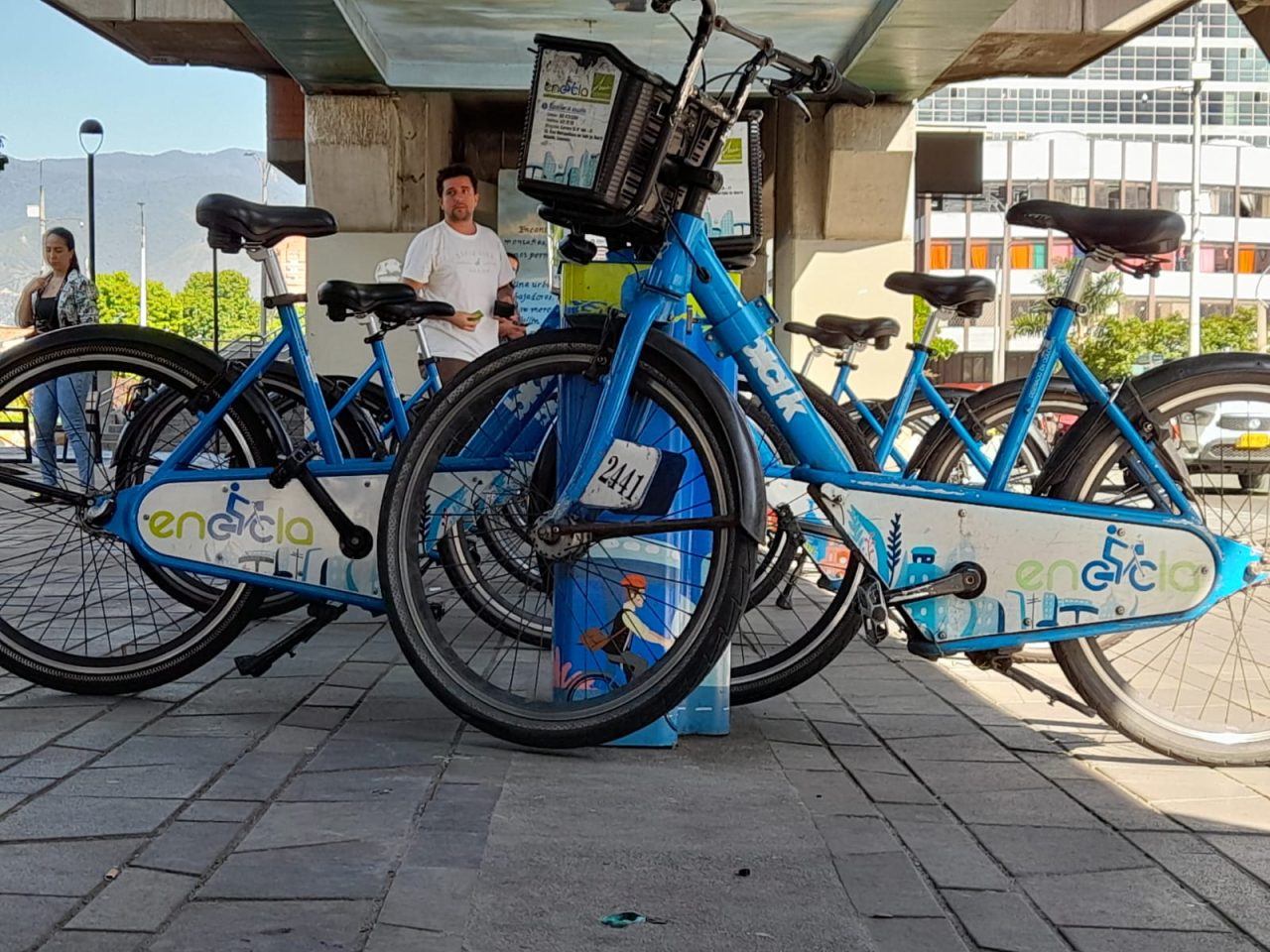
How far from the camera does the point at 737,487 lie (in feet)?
11.9

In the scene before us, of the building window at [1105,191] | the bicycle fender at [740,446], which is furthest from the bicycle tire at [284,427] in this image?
the building window at [1105,191]

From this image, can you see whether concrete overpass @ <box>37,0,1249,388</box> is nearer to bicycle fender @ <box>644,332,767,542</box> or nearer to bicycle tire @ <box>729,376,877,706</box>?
bicycle tire @ <box>729,376,877,706</box>

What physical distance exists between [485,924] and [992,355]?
3515 inches

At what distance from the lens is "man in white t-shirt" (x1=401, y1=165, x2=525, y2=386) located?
770 centimetres

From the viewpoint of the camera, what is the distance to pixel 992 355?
89.4 metres

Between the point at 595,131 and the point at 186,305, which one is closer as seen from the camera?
the point at 595,131

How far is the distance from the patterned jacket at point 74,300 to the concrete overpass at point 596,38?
210 cm

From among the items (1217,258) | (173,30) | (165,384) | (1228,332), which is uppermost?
(1217,258)

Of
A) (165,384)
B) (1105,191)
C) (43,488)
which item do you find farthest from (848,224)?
(1105,191)

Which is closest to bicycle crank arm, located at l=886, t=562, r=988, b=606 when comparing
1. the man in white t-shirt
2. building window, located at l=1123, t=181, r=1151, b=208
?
the man in white t-shirt

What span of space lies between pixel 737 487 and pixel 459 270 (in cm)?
449

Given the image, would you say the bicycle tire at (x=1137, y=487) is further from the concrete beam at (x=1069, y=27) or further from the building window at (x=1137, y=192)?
the building window at (x=1137, y=192)

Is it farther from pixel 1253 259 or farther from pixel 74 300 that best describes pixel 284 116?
pixel 1253 259

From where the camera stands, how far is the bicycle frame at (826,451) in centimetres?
378
